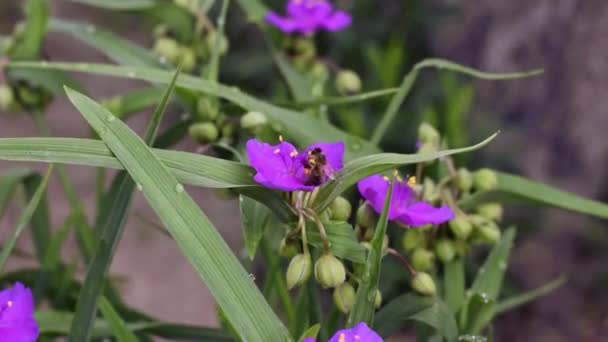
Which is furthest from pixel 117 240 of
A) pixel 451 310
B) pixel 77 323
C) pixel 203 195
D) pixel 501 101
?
pixel 203 195

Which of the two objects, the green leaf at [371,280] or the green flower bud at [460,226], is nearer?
the green leaf at [371,280]

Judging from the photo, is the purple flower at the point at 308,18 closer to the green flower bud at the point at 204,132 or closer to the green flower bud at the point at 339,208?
the green flower bud at the point at 204,132

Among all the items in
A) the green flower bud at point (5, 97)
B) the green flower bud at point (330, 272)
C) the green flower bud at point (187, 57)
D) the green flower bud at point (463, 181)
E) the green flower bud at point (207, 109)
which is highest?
the green flower bud at point (187, 57)

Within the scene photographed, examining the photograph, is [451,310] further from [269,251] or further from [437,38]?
[437,38]

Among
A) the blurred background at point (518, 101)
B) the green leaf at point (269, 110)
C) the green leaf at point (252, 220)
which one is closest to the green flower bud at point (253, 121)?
the green leaf at point (269, 110)

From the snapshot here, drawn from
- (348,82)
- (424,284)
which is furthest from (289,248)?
(348,82)

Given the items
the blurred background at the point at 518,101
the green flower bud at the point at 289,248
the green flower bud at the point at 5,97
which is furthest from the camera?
the blurred background at the point at 518,101
